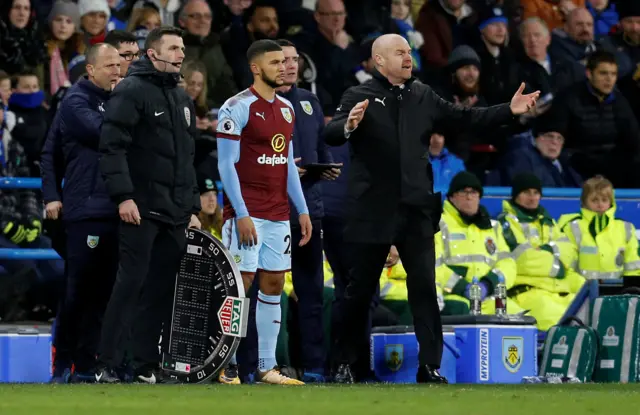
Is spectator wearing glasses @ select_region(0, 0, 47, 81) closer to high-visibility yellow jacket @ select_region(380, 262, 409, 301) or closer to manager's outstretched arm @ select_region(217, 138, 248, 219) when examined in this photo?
high-visibility yellow jacket @ select_region(380, 262, 409, 301)

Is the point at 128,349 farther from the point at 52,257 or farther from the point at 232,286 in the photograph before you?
the point at 52,257

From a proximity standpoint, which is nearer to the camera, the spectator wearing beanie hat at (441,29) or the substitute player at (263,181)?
the substitute player at (263,181)

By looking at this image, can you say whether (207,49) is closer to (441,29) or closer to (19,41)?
(19,41)

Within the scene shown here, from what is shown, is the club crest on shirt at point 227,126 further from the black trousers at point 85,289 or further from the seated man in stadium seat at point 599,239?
the seated man in stadium seat at point 599,239

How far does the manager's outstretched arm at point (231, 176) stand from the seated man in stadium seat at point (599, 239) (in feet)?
15.2

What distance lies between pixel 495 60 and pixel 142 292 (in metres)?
7.36

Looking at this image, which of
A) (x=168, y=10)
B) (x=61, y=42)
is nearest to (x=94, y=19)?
(x=61, y=42)

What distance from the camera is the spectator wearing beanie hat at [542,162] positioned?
16.1 metres

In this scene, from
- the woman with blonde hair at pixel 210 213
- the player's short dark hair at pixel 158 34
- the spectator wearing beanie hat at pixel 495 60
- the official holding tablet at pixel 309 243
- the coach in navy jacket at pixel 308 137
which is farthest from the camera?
the spectator wearing beanie hat at pixel 495 60

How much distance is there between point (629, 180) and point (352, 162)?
6.39 meters

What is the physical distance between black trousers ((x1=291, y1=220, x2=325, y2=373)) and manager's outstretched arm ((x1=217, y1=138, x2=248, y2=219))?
843mm

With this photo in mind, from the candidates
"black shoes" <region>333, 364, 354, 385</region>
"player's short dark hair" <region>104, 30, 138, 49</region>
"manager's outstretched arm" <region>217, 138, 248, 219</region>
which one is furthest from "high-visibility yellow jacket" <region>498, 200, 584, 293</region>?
"player's short dark hair" <region>104, 30, 138, 49</region>

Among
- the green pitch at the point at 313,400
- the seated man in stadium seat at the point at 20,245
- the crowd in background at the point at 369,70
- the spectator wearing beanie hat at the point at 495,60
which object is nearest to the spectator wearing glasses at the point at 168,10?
the crowd in background at the point at 369,70

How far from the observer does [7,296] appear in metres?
12.8
